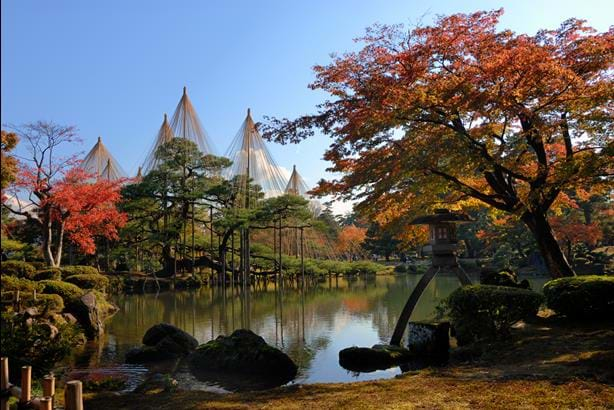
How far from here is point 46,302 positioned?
994cm

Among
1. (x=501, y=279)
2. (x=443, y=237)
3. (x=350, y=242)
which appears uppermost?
(x=350, y=242)

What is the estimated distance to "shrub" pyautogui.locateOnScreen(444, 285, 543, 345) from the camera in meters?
7.23

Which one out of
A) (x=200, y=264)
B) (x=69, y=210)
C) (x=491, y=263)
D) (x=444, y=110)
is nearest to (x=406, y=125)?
(x=444, y=110)

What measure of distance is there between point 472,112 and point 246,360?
6.06 meters

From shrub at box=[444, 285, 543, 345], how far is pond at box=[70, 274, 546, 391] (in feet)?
4.39

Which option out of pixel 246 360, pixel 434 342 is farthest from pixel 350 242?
pixel 246 360

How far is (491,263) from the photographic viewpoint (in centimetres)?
3275

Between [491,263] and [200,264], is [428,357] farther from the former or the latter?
[491,263]

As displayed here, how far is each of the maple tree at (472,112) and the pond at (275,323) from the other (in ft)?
10.7

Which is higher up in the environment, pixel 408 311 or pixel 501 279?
pixel 501 279

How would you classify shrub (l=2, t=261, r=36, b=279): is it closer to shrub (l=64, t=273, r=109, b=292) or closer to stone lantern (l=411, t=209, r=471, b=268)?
shrub (l=64, t=273, r=109, b=292)

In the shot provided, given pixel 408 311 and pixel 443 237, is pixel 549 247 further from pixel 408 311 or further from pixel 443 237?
pixel 408 311

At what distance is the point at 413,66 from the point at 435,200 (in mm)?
3417

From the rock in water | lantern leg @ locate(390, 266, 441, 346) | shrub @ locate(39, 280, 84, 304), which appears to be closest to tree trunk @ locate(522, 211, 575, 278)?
lantern leg @ locate(390, 266, 441, 346)
